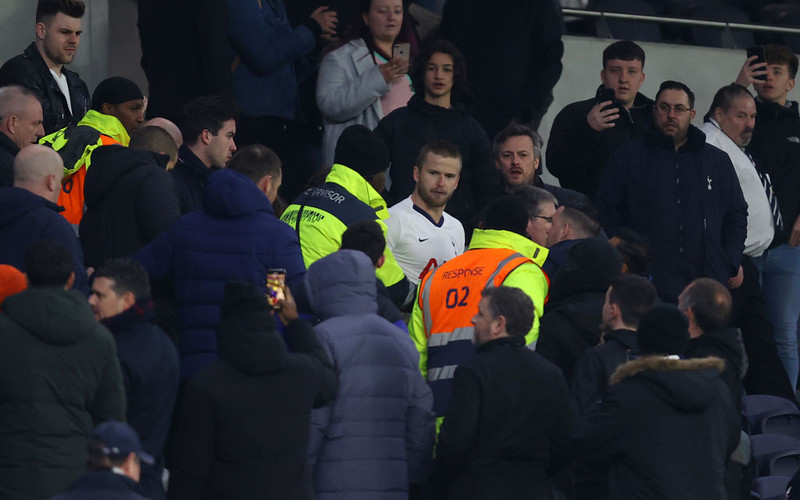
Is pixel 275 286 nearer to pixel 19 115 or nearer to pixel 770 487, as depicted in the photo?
pixel 19 115

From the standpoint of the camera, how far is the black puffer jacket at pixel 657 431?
605cm

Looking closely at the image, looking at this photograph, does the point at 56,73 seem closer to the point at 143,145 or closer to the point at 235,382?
the point at 143,145

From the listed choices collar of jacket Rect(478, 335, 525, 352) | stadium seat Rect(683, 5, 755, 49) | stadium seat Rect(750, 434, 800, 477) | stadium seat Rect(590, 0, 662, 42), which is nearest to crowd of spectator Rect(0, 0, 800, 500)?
Answer: collar of jacket Rect(478, 335, 525, 352)

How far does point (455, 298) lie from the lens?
685 centimetres

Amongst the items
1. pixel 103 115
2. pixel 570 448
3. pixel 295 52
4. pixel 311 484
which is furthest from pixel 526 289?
pixel 295 52

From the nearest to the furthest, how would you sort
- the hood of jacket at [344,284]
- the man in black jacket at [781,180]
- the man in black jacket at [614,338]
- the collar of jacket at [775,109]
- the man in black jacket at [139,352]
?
1. the man in black jacket at [139,352]
2. the hood of jacket at [344,284]
3. the man in black jacket at [614,338]
4. the man in black jacket at [781,180]
5. the collar of jacket at [775,109]

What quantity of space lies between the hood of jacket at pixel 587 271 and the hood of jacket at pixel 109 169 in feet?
6.46

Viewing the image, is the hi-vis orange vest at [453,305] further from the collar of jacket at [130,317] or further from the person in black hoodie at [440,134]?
the person in black hoodie at [440,134]

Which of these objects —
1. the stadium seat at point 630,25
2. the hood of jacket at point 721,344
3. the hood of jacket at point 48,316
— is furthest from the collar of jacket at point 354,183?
the stadium seat at point 630,25

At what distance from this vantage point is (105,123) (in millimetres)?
7836

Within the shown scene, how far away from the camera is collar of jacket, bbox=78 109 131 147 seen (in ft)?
25.7

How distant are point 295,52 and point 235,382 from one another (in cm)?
422

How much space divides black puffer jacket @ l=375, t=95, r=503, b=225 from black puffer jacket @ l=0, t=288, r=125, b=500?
3759 millimetres

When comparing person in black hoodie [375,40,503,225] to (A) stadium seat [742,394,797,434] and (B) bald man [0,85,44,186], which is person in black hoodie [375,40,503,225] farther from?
(B) bald man [0,85,44,186]
